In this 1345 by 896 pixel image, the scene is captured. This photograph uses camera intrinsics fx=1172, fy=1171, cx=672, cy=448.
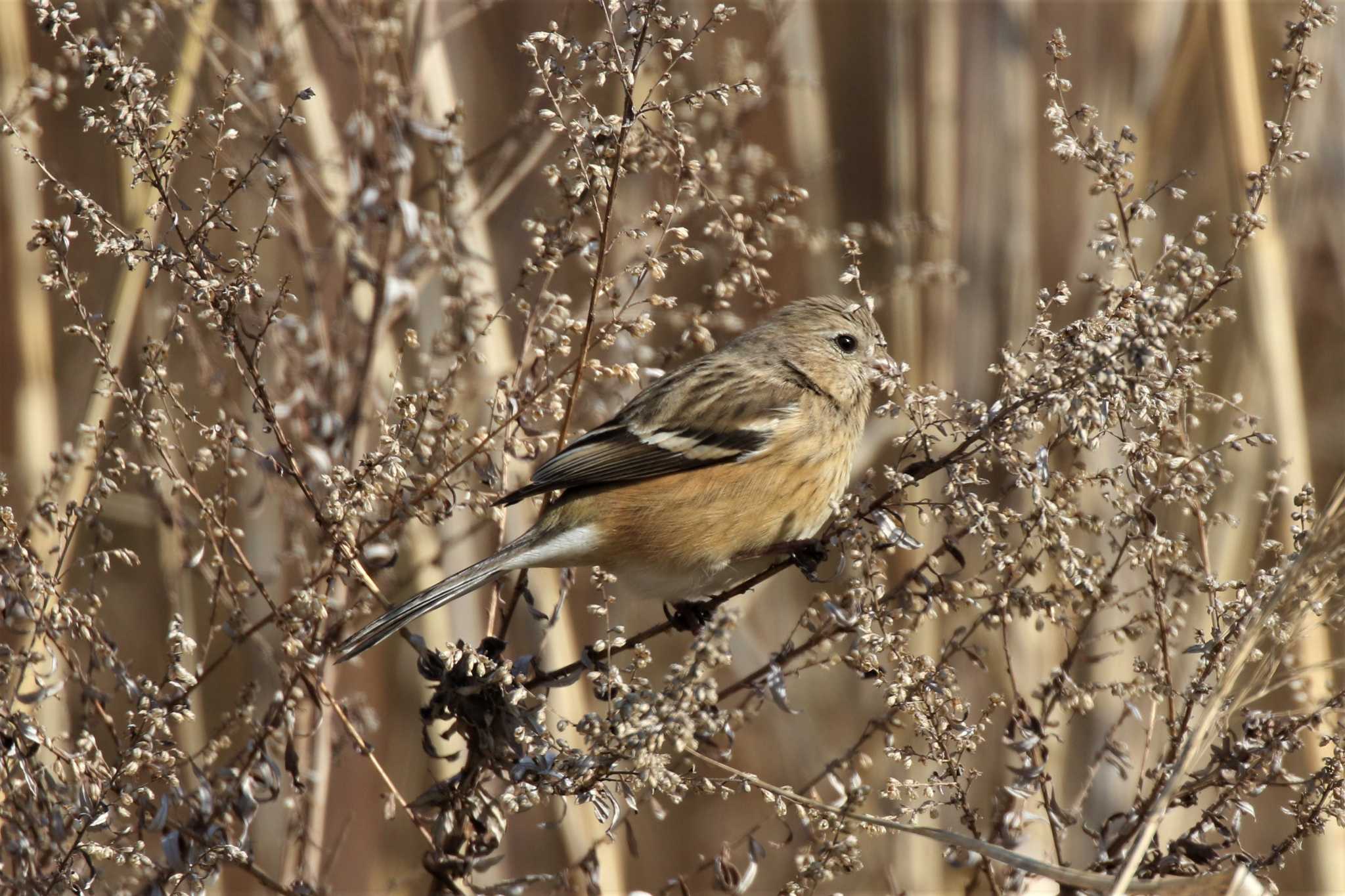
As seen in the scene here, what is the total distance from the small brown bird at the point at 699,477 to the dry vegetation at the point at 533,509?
186mm

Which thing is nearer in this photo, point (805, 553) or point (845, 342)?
point (805, 553)

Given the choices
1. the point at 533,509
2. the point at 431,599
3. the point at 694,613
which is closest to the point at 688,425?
the point at 694,613

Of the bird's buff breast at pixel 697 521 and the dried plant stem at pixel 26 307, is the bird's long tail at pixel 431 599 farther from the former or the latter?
the dried plant stem at pixel 26 307

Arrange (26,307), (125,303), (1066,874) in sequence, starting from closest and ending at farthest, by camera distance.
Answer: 1. (1066,874)
2. (125,303)
3. (26,307)

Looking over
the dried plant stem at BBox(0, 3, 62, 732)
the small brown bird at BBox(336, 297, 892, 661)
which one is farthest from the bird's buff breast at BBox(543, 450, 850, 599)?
the dried plant stem at BBox(0, 3, 62, 732)

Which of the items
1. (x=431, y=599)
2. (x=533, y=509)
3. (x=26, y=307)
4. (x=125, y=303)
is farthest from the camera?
(x=533, y=509)

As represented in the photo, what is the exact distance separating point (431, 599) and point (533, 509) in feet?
4.57

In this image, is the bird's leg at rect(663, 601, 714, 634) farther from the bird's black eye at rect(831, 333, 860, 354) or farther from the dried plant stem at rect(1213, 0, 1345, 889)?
the dried plant stem at rect(1213, 0, 1345, 889)

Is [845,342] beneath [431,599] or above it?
above

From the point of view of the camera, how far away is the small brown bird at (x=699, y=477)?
3064 millimetres

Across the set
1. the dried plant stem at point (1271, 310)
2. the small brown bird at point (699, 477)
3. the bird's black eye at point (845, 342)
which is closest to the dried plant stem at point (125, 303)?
the small brown bird at point (699, 477)

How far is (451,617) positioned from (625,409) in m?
0.99

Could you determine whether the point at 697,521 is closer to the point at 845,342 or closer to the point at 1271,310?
the point at 845,342

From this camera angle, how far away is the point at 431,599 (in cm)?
260
